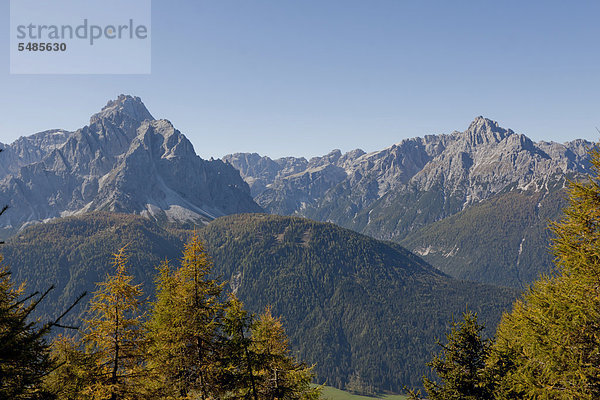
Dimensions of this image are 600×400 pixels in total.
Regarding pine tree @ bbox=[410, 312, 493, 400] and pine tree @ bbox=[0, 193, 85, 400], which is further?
pine tree @ bbox=[410, 312, 493, 400]

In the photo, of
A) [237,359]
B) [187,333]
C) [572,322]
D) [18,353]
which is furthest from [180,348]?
[572,322]

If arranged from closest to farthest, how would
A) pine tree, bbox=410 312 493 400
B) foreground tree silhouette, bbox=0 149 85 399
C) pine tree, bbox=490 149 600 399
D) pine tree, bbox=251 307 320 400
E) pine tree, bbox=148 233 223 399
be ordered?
1. foreground tree silhouette, bbox=0 149 85 399
2. pine tree, bbox=490 149 600 399
3. pine tree, bbox=148 233 223 399
4. pine tree, bbox=410 312 493 400
5. pine tree, bbox=251 307 320 400

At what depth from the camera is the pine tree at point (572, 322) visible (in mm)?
18781

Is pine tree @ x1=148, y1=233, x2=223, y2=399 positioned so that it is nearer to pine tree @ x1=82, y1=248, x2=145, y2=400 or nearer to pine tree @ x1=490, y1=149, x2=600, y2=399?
pine tree @ x1=82, y1=248, x2=145, y2=400

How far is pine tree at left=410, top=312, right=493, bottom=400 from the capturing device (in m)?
24.8

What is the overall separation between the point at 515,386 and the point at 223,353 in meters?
17.5

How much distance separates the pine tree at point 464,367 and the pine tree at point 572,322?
317 cm

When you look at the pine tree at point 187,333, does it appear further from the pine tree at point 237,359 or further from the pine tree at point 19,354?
the pine tree at point 19,354

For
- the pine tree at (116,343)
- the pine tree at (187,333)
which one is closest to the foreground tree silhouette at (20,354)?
the pine tree at (116,343)

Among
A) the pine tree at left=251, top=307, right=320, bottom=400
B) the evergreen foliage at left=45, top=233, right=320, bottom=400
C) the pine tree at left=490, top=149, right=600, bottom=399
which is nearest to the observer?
the pine tree at left=490, top=149, right=600, bottom=399

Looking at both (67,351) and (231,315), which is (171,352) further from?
(67,351)

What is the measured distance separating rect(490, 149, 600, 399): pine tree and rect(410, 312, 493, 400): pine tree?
3.17m

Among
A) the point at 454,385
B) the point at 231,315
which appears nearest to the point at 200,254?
the point at 231,315

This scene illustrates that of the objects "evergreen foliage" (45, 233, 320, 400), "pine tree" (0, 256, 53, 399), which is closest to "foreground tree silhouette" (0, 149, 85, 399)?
"pine tree" (0, 256, 53, 399)
